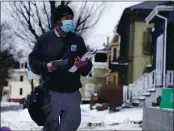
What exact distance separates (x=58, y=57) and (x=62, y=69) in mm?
148

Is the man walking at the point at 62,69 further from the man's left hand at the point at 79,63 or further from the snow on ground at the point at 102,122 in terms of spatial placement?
the snow on ground at the point at 102,122

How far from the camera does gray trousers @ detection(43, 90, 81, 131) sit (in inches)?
157

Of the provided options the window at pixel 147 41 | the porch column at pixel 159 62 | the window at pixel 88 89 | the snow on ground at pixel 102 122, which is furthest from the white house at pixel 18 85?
the snow on ground at pixel 102 122

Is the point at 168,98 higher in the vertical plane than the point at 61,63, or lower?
lower

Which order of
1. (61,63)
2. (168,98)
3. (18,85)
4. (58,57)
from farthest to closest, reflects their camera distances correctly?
(18,85) → (168,98) → (58,57) → (61,63)

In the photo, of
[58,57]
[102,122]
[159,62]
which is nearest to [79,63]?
[58,57]

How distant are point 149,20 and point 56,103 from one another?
2413 centimetres

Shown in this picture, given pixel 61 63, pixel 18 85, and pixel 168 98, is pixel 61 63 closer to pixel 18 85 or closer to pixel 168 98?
pixel 168 98

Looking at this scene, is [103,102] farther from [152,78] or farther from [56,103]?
[56,103]

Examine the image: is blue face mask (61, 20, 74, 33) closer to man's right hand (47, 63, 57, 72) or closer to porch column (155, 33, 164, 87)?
man's right hand (47, 63, 57, 72)

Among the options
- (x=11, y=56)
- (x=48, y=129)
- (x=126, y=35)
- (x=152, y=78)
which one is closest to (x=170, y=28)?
(x=152, y=78)

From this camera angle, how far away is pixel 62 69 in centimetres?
396

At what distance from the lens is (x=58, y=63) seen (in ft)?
12.8

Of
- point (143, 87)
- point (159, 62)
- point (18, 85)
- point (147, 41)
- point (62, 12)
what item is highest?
point (147, 41)
